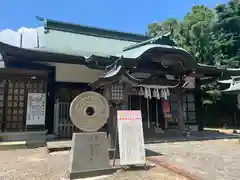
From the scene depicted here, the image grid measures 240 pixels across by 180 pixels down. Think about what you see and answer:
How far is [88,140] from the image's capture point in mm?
4555

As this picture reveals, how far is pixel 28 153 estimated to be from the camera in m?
6.78

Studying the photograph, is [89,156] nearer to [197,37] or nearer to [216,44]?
[197,37]

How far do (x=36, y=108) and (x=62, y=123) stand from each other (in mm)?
1375

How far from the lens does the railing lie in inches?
368

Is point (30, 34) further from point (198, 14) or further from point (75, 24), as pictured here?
point (198, 14)

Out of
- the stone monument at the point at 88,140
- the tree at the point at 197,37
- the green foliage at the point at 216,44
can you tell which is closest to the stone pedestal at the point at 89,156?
the stone monument at the point at 88,140

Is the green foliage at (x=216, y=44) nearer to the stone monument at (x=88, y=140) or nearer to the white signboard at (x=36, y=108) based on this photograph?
the white signboard at (x=36, y=108)

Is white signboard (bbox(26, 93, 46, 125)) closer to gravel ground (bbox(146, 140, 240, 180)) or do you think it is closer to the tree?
gravel ground (bbox(146, 140, 240, 180))

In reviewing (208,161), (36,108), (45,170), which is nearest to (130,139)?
(45,170)

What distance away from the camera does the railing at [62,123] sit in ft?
30.7

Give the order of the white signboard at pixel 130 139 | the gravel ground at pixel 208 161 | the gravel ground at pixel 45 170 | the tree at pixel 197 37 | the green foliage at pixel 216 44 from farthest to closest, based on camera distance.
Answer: the tree at pixel 197 37, the green foliage at pixel 216 44, the white signboard at pixel 130 139, the gravel ground at pixel 208 161, the gravel ground at pixel 45 170

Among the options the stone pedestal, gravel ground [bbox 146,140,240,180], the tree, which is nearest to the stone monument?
the stone pedestal

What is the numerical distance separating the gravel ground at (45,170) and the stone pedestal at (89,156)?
257 mm

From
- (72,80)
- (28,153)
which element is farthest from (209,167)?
(72,80)
